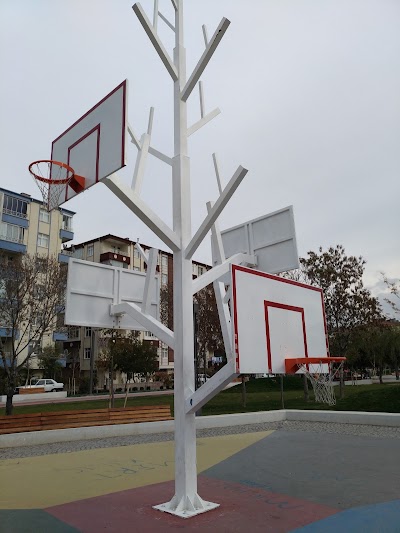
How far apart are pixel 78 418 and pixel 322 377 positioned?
24.5 feet

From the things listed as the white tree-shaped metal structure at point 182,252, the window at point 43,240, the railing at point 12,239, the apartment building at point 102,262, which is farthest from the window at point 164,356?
the white tree-shaped metal structure at point 182,252

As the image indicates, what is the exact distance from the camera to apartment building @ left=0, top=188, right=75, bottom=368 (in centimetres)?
4109

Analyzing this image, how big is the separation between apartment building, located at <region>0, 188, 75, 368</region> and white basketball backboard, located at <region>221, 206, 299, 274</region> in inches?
1361

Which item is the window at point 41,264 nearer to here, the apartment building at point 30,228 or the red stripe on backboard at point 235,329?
the apartment building at point 30,228

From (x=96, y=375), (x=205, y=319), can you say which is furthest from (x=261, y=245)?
(x=96, y=375)

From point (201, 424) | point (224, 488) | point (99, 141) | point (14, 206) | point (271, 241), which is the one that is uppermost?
point (14, 206)

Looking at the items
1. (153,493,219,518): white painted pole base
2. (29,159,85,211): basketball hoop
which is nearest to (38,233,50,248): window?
(29,159,85,211): basketball hoop

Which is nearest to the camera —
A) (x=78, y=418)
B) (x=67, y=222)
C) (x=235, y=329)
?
(x=235, y=329)

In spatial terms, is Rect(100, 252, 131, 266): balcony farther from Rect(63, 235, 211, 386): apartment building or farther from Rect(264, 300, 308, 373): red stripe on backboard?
Rect(264, 300, 308, 373): red stripe on backboard

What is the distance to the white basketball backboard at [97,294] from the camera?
23.4ft

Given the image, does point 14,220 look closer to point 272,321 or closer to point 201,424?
point 201,424

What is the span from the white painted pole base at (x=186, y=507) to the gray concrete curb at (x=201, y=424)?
7.28m

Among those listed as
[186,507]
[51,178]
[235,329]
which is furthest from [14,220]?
[235,329]

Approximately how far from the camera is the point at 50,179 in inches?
234
